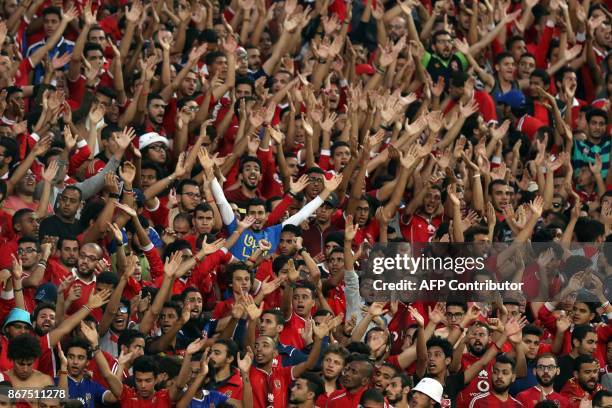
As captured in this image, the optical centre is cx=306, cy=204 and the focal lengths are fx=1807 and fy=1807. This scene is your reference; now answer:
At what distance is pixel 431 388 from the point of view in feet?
43.0

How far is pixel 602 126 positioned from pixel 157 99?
462 centimetres

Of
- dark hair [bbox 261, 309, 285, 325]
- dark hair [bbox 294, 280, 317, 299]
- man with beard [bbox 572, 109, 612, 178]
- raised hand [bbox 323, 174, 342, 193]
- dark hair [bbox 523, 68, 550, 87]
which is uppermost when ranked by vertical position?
dark hair [bbox 261, 309, 285, 325]

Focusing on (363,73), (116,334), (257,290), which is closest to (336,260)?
(257,290)

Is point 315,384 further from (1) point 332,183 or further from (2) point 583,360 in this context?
(1) point 332,183

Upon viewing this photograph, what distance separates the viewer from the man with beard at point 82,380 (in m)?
12.6

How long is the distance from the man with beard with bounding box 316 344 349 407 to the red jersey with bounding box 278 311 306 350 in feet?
2.79

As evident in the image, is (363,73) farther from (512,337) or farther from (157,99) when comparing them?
(512,337)

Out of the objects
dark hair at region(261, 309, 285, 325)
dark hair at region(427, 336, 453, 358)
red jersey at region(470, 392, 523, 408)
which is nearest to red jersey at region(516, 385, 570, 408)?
red jersey at region(470, 392, 523, 408)

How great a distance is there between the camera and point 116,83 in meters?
16.7

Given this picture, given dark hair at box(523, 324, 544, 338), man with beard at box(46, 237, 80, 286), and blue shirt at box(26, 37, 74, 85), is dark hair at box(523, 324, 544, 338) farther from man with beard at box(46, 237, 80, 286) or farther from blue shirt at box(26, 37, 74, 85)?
blue shirt at box(26, 37, 74, 85)

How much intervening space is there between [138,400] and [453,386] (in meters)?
2.65

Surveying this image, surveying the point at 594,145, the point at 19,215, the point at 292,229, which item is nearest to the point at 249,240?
the point at 292,229

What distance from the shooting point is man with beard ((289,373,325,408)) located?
13055 millimetres

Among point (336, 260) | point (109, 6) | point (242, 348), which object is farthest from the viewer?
point (109, 6)
